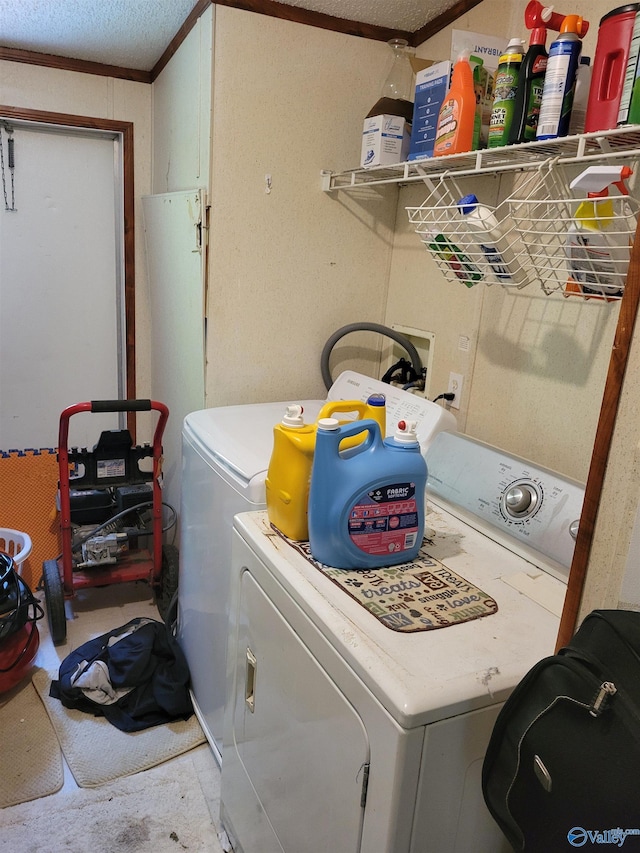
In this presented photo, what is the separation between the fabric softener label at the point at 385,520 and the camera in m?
1.21

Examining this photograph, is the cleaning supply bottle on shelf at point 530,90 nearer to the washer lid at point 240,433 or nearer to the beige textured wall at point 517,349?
the beige textured wall at point 517,349

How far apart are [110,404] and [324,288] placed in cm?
96

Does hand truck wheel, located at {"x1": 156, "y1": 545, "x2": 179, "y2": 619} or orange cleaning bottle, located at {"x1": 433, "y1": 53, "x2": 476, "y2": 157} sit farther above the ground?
orange cleaning bottle, located at {"x1": 433, "y1": 53, "x2": 476, "y2": 157}

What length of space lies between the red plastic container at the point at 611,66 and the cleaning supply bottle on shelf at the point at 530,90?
139 millimetres

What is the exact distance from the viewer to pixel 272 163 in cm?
214

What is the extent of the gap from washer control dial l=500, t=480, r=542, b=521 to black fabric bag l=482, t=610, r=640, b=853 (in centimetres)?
→ 62

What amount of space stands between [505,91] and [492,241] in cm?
32

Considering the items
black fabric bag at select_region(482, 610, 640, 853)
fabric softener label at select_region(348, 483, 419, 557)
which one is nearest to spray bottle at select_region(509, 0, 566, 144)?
fabric softener label at select_region(348, 483, 419, 557)

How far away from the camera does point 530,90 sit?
1285 millimetres

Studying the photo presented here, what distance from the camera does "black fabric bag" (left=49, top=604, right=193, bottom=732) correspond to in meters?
2.11

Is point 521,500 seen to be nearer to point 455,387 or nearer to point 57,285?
point 455,387

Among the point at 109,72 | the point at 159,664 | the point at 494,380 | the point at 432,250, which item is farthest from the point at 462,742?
the point at 109,72

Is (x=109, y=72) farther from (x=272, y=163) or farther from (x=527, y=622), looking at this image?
(x=527, y=622)

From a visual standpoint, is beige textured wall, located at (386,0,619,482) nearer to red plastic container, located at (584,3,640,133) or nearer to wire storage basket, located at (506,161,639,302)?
wire storage basket, located at (506,161,639,302)
